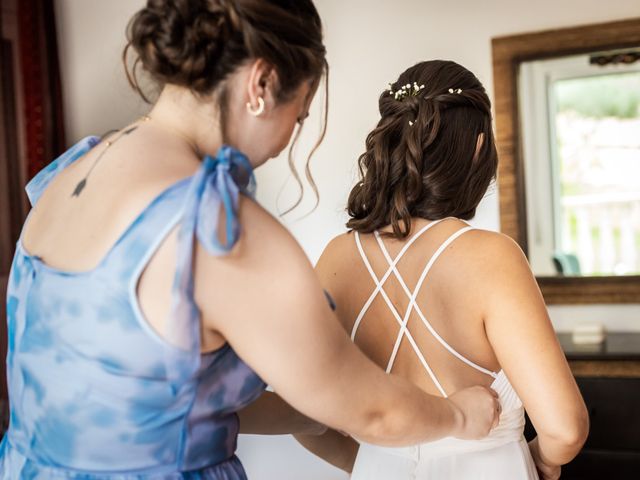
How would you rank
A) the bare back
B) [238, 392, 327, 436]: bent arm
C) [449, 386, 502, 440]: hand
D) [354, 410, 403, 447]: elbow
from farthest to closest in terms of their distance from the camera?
the bare back < [238, 392, 327, 436]: bent arm < [449, 386, 502, 440]: hand < [354, 410, 403, 447]: elbow

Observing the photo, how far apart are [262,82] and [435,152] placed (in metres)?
0.57

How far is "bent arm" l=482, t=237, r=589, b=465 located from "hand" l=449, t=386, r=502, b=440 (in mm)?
130

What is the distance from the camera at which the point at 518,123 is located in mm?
2951

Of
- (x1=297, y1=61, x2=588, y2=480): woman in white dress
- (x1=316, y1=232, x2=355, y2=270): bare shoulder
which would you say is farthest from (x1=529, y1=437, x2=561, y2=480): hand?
(x1=316, y1=232, x2=355, y2=270): bare shoulder

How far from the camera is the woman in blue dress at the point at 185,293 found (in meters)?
0.79

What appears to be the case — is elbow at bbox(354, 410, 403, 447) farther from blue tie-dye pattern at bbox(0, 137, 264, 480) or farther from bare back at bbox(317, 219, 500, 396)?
bare back at bbox(317, 219, 500, 396)

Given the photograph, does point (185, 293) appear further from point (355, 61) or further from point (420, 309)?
point (355, 61)

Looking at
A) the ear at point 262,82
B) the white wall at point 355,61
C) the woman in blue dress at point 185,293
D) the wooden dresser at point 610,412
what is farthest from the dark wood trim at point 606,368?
the ear at point 262,82

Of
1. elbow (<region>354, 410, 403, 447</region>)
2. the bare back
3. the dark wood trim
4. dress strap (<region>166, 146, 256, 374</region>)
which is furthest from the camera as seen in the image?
the dark wood trim

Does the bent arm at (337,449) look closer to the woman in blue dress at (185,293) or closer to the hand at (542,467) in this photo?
the hand at (542,467)

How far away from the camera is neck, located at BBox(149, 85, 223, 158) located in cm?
90

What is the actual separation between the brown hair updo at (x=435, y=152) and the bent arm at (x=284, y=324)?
0.55m

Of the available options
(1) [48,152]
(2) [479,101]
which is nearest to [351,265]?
(2) [479,101]

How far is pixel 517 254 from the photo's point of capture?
127 cm
